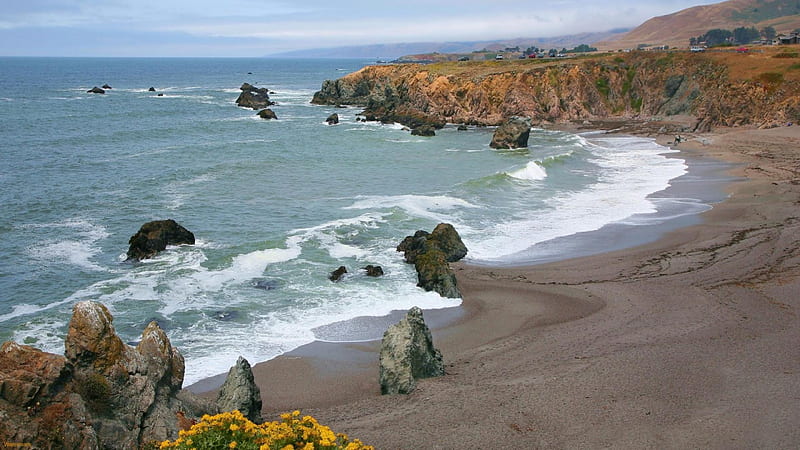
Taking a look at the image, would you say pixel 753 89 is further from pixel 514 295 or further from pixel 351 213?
pixel 514 295

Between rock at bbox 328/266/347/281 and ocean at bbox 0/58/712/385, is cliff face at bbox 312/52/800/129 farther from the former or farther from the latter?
rock at bbox 328/266/347/281

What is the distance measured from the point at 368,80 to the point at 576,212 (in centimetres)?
7586

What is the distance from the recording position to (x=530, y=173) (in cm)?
4716

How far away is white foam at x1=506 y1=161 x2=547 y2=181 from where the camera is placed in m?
46.1

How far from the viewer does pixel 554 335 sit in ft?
61.9

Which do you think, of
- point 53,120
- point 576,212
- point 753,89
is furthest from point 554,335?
point 53,120

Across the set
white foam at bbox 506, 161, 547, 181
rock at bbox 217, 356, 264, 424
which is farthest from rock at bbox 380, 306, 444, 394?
white foam at bbox 506, 161, 547, 181

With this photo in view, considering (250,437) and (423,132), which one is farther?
(423,132)

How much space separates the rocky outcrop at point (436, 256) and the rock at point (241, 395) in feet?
33.0

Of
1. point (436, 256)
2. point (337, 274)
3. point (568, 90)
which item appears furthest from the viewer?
point (568, 90)

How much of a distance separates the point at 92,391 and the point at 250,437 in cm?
393

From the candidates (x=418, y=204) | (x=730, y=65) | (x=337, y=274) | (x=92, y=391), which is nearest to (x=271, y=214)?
(x=418, y=204)

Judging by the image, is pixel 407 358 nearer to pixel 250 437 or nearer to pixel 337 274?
pixel 250 437

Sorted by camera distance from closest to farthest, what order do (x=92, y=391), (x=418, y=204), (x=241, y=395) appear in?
(x=92, y=391) → (x=241, y=395) → (x=418, y=204)
